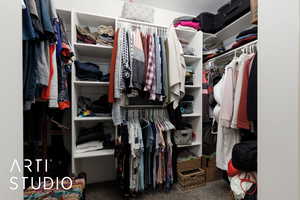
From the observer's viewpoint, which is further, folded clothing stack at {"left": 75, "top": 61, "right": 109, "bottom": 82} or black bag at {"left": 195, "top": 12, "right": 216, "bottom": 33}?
black bag at {"left": 195, "top": 12, "right": 216, "bottom": 33}

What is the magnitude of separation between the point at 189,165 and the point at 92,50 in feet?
5.59

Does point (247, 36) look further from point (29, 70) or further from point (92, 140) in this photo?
point (92, 140)

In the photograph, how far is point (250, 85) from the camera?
111cm

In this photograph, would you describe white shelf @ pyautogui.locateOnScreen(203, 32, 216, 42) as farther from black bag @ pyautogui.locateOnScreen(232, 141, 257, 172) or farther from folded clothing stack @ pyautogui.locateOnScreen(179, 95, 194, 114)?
black bag @ pyautogui.locateOnScreen(232, 141, 257, 172)

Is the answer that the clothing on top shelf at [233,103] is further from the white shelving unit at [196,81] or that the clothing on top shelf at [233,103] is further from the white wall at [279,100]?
the white wall at [279,100]

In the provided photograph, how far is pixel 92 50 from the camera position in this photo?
1.51m

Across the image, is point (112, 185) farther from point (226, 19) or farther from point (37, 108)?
point (226, 19)

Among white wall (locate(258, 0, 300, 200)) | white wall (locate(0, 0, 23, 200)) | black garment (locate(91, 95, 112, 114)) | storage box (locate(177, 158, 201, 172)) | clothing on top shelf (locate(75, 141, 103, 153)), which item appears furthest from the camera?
storage box (locate(177, 158, 201, 172))

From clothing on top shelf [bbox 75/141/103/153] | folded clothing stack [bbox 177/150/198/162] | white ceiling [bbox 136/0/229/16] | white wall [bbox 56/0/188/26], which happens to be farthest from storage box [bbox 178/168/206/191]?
white ceiling [bbox 136/0/229/16]

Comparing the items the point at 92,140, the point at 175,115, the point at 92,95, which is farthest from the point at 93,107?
the point at 175,115

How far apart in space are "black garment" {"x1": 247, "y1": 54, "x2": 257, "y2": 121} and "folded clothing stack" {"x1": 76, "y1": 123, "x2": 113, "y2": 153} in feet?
4.37

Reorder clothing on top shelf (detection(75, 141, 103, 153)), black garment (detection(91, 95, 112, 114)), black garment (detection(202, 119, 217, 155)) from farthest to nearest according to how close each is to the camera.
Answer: black garment (detection(202, 119, 217, 155)), black garment (detection(91, 95, 112, 114)), clothing on top shelf (detection(75, 141, 103, 153))

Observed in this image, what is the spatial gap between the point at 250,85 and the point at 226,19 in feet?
3.41

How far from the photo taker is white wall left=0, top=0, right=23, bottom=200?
41 centimetres
